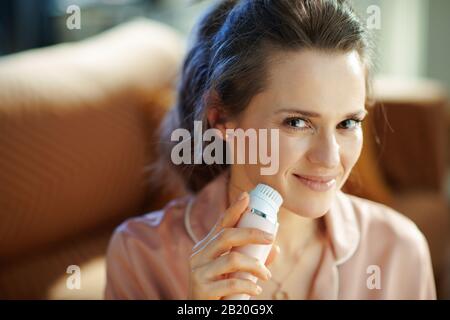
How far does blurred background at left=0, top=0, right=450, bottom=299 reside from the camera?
1162mm

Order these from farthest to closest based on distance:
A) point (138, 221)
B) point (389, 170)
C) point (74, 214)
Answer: point (389, 170) < point (74, 214) < point (138, 221)

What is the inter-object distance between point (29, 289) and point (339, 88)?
80cm

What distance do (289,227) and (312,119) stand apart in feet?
0.80

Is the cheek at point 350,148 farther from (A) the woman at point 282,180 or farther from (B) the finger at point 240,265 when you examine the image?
(B) the finger at point 240,265

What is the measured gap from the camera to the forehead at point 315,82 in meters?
0.72

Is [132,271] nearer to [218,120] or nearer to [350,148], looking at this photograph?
[218,120]

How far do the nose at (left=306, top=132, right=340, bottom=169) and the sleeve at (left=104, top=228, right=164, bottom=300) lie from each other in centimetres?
34

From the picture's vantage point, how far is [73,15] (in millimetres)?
1113

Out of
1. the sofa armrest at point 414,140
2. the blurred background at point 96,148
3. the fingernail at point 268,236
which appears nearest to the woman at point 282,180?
the fingernail at point 268,236

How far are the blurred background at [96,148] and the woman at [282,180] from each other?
148 millimetres

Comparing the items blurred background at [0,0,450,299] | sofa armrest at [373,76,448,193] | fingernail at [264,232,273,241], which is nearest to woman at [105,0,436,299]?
fingernail at [264,232,273,241]

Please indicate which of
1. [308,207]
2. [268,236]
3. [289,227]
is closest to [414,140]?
[289,227]

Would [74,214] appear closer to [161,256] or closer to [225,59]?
[161,256]

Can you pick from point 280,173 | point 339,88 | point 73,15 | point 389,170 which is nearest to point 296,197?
point 280,173
